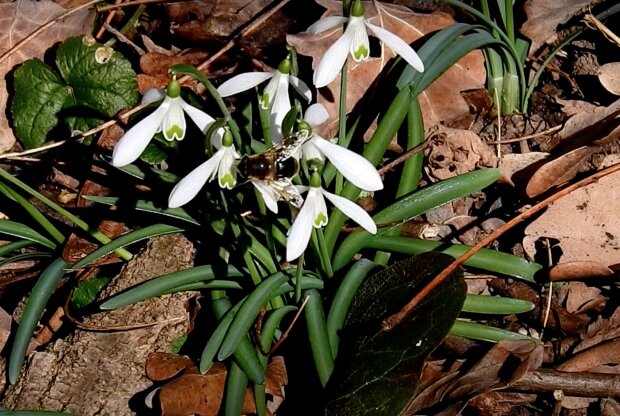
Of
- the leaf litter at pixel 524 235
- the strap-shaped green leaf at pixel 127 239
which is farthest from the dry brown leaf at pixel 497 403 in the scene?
the strap-shaped green leaf at pixel 127 239

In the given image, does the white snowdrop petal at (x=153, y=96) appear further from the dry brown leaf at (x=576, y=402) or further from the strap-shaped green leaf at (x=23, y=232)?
the dry brown leaf at (x=576, y=402)

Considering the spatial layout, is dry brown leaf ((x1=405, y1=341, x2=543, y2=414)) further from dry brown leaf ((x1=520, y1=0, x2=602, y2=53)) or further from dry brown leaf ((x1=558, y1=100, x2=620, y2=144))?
dry brown leaf ((x1=520, y1=0, x2=602, y2=53))

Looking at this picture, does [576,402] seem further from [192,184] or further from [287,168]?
[192,184]

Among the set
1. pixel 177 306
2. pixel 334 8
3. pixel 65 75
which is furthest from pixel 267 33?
pixel 177 306

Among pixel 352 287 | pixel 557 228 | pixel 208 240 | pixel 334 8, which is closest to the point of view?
pixel 352 287

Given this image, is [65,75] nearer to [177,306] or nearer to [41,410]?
[177,306]

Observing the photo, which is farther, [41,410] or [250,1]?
[250,1]

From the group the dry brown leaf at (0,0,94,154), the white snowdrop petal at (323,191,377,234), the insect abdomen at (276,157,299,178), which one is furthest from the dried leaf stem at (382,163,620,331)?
the dry brown leaf at (0,0,94,154)
